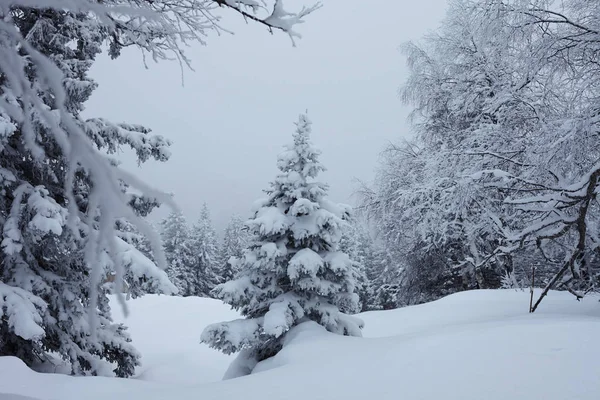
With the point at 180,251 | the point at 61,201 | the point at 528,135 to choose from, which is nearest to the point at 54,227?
the point at 61,201

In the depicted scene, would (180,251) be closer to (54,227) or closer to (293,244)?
(293,244)

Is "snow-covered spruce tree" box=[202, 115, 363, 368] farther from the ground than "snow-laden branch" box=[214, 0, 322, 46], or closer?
closer

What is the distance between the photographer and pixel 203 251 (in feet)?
112

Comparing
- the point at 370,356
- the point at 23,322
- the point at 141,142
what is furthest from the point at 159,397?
the point at 141,142

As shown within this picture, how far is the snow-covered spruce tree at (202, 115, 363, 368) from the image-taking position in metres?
5.47

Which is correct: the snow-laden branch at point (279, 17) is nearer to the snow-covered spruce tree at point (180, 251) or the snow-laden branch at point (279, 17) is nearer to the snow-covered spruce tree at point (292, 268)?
the snow-covered spruce tree at point (292, 268)

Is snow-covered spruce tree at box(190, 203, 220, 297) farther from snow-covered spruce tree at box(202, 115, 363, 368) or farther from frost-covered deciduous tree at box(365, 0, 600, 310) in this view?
snow-covered spruce tree at box(202, 115, 363, 368)

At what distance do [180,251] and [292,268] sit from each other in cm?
2903

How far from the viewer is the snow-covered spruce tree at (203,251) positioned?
112ft

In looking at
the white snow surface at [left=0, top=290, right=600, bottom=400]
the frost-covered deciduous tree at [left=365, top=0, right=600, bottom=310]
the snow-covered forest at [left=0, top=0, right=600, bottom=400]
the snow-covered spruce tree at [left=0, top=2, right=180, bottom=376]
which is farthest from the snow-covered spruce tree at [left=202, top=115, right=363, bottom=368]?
the frost-covered deciduous tree at [left=365, top=0, right=600, bottom=310]

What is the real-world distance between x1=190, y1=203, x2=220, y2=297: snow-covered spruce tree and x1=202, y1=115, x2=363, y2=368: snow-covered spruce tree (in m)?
29.2

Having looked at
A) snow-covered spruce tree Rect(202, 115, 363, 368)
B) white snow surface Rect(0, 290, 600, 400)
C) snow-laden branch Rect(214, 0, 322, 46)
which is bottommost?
white snow surface Rect(0, 290, 600, 400)

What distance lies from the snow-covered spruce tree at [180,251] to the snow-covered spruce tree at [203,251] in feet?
1.70

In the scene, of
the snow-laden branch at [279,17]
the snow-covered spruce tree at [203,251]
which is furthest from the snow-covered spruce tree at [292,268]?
the snow-covered spruce tree at [203,251]
